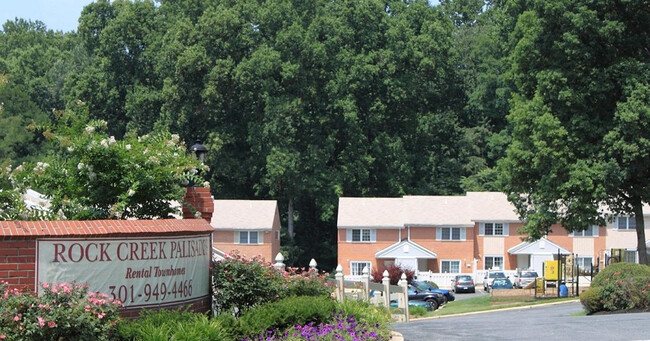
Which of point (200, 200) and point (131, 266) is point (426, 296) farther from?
point (131, 266)

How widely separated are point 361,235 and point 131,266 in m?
61.5

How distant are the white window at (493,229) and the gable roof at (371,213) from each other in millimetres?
5959


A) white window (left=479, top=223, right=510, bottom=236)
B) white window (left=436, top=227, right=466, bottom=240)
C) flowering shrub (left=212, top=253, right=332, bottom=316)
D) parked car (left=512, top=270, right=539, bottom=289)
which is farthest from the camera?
white window (left=436, top=227, right=466, bottom=240)

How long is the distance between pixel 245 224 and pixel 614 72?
3825 centimetres

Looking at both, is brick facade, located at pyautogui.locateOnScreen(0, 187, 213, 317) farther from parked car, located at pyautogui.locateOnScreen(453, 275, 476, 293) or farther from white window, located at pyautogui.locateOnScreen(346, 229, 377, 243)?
white window, located at pyautogui.locateOnScreen(346, 229, 377, 243)

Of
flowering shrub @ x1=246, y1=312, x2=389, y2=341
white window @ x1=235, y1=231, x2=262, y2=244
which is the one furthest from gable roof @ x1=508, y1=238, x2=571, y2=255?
flowering shrub @ x1=246, y1=312, x2=389, y2=341

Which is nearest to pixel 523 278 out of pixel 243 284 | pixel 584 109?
pixel 584 109

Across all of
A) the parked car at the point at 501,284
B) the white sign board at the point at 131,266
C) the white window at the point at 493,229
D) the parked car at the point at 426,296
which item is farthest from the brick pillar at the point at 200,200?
the white window at the point at 493,229

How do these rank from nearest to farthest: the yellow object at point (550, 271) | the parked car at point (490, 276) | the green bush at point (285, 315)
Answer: the green bush at point (285, 315) < the yellow object at point (550, 271) < the parked car at point (490, 276)

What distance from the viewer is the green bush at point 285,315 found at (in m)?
14.5

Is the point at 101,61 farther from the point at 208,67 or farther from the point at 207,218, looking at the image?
the point at 207,218

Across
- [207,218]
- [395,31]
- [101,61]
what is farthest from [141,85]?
[207,218]

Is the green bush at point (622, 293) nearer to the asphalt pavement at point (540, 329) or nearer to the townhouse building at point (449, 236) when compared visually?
the asphalt pavement at point (540, 329)

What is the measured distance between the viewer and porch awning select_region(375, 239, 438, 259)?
72938 millimetres
